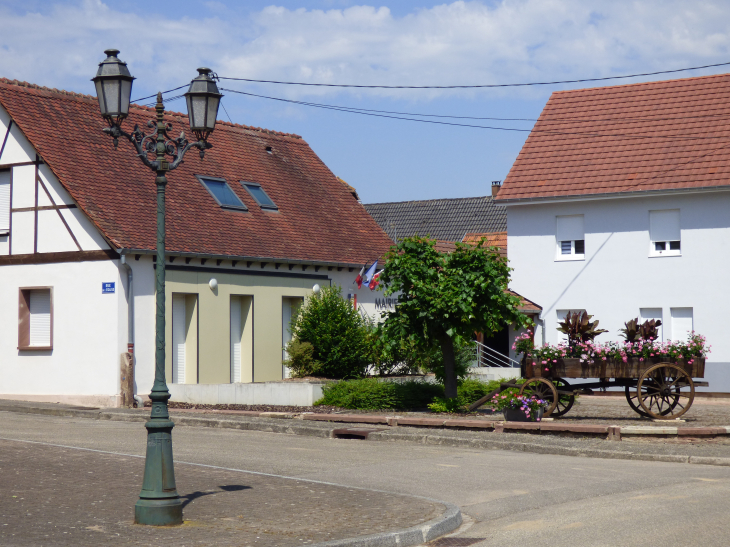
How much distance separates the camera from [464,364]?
2041 cm

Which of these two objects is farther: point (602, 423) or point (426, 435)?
point (602, 423)

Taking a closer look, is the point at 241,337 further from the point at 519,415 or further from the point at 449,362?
the point at 519,415

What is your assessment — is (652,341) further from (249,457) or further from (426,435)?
(249,457)

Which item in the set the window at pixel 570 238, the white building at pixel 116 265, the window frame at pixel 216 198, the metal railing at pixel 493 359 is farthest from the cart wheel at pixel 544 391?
the metal railing at pixel 493 359

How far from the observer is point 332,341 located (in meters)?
21.9

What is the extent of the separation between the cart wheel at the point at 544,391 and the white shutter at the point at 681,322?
34.1ft

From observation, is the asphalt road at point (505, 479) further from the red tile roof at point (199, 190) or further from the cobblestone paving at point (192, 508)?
the red tile roof at point (199, 190)

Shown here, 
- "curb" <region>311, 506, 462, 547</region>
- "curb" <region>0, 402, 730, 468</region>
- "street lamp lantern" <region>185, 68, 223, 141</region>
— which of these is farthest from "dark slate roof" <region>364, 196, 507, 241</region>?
"curb" <region>311, 506, 462, 547</region>

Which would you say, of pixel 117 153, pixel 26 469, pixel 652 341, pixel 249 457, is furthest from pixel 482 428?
pixel 117 153

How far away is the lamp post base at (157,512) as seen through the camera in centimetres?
794

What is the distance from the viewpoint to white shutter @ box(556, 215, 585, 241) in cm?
2750

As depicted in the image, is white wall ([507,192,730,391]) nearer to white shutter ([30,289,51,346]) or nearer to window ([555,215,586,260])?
window ([555,215,586,260])

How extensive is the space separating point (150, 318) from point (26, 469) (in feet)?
32.3

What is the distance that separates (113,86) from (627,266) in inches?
802
